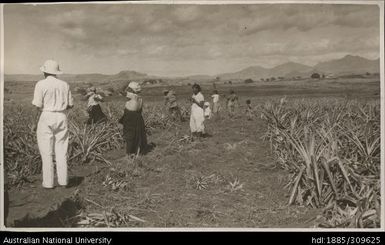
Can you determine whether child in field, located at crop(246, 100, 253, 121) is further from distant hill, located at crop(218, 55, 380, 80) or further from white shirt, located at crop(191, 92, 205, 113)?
white shirt, located at crop(191, 92, 205, 113)

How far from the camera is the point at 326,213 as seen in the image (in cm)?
531

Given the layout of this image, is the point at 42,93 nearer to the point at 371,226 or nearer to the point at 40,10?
the point at 40,10

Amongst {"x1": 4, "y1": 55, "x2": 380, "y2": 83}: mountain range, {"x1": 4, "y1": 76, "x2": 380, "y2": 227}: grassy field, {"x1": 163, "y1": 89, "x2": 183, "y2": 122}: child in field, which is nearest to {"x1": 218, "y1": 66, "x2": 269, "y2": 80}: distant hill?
{"x1": 4, "y1": 55, "x2": 380, "y2": 83}: mountain range

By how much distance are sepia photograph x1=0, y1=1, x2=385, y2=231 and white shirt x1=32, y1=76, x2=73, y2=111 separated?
15 millimetres

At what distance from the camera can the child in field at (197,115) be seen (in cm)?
588

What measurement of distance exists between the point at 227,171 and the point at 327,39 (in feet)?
6.66

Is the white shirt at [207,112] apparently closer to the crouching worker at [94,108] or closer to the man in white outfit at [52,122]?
the crouching worker at [94,108]

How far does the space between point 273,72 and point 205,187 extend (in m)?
1.67

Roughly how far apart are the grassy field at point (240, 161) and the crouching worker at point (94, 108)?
9 centimetres

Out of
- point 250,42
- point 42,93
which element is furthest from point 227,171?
point 42,93

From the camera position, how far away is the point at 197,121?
5922 millimetres

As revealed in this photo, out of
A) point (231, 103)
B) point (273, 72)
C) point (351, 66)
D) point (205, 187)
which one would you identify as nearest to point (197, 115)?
point (231, 103)

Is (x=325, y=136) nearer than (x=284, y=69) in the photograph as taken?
Yes

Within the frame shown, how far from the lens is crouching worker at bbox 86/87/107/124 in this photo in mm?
5844
